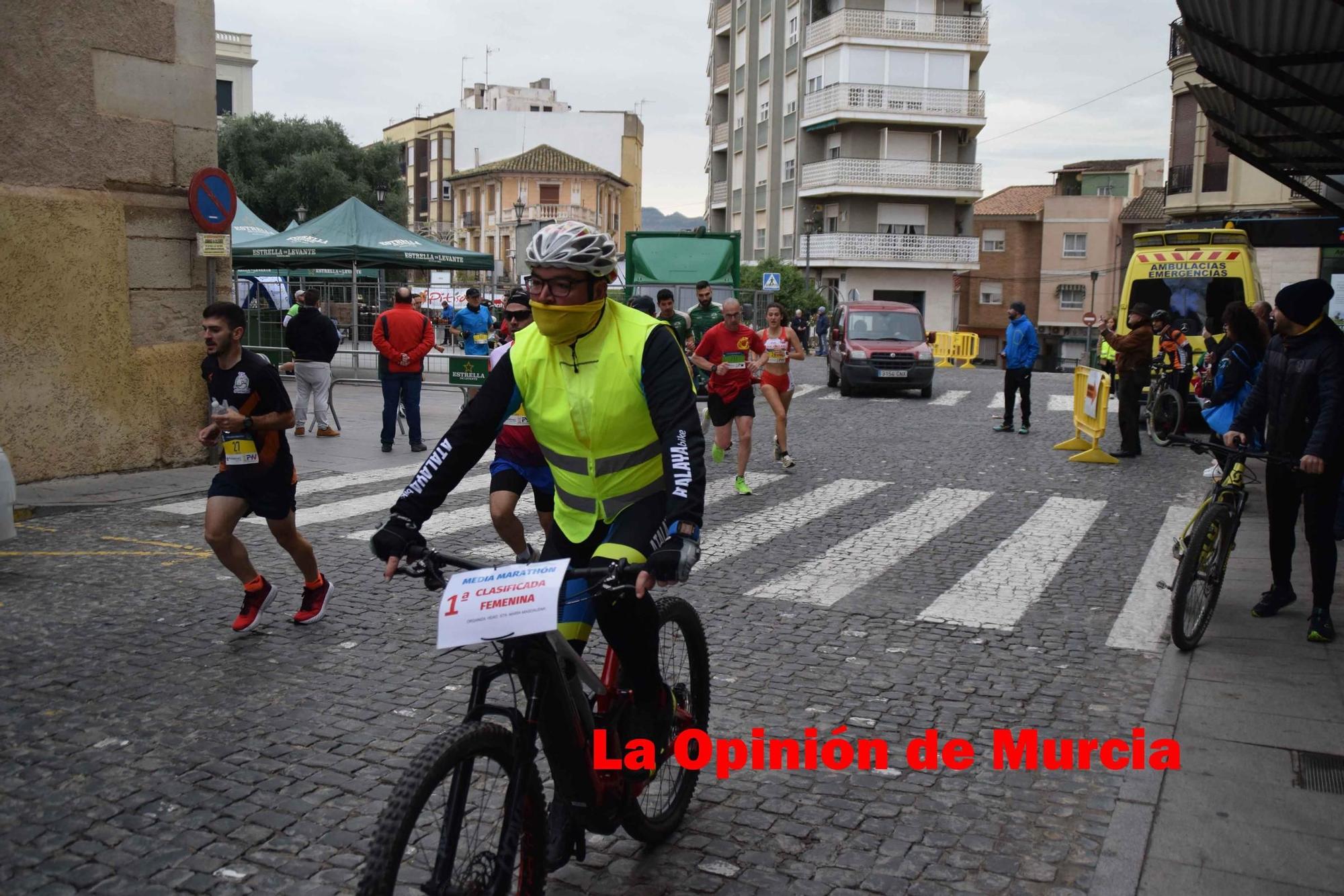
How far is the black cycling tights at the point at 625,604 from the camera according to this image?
3.48 meters

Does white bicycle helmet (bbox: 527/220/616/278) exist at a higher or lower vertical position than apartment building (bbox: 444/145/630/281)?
lower

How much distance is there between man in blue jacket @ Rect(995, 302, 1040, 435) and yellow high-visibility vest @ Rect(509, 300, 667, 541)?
45.5 feet

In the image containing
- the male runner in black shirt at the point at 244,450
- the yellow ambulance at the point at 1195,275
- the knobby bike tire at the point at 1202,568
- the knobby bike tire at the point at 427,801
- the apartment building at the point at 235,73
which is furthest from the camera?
the apartment building at the point at 235,73

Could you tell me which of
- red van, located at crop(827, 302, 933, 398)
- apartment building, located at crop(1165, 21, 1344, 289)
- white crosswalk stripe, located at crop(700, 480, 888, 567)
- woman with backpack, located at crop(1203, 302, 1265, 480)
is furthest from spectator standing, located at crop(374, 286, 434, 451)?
apartment building, located at crop(1165, 21, 1344, 289)

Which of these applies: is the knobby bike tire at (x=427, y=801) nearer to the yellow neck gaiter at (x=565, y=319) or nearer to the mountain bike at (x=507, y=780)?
the mountain bike at (x=507, y=780)

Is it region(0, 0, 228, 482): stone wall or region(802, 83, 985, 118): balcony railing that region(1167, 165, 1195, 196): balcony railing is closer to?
region(802, 83, 985, 118): balcony railing

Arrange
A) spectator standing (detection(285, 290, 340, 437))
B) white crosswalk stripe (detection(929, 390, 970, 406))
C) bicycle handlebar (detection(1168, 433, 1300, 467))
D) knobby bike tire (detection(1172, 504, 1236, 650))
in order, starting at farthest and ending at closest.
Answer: white crosswalk stripe (detection(929, 390, 970, 406)), spectator standing (detection(285, 290, 340, 437)), bicycle handlebar (detection(1168, 433, 1300, 467)), knobby bike tire (detection(1172, 504, 1236, 650))

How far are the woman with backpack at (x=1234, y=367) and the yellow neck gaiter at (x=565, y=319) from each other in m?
5.06

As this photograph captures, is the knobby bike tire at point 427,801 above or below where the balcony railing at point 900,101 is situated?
below

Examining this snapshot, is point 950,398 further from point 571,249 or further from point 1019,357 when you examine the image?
point 571,249

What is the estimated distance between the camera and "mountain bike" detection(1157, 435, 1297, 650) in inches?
253

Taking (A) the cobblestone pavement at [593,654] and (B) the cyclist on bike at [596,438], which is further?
(A) the cobblestone pavement at [593,654]

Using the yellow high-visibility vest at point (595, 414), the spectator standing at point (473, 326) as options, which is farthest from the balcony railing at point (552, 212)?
the yellow high-visibility vest at point (595, 414)

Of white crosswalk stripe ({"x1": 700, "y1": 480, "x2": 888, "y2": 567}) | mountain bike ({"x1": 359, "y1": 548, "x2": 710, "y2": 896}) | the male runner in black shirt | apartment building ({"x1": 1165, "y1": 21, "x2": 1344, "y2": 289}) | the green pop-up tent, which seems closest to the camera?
mountain bike ({"x1": 359, "y1": 548, "x2": 710, "y2": 896})
